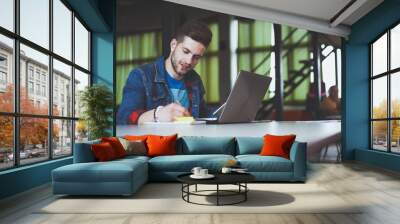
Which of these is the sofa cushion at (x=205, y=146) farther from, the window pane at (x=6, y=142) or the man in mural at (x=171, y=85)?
the window pane at (x=6, y=142)

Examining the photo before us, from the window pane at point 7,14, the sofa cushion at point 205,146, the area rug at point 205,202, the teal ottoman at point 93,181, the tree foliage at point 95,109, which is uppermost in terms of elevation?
the window pane at point 7,14

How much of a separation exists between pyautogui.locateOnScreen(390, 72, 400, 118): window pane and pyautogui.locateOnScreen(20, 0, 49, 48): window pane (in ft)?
21.8

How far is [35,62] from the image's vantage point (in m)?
5.80

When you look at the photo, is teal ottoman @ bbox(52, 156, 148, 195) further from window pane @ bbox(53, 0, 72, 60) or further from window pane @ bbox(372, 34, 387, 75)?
window pane @ bbox(372, 34, 387, 75)

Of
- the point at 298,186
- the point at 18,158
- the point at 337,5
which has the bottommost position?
the point at 298,186

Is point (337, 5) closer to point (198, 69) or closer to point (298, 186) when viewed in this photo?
point (198, 69)

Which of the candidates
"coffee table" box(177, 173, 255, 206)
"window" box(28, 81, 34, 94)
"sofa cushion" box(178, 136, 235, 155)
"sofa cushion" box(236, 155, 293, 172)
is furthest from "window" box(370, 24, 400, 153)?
"window" box(28, 81, 34, 94)

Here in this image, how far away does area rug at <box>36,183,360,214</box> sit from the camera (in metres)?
4.16

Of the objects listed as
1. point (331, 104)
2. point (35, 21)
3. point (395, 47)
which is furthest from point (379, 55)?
point (35, 21)

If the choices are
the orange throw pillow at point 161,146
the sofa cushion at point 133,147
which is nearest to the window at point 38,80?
the sofa cushion at point 133,147

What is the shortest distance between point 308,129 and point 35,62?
6.07 m

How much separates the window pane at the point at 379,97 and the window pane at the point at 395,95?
12.9 inches

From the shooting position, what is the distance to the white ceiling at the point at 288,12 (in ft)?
26.7

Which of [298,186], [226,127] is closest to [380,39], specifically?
[226,127]
